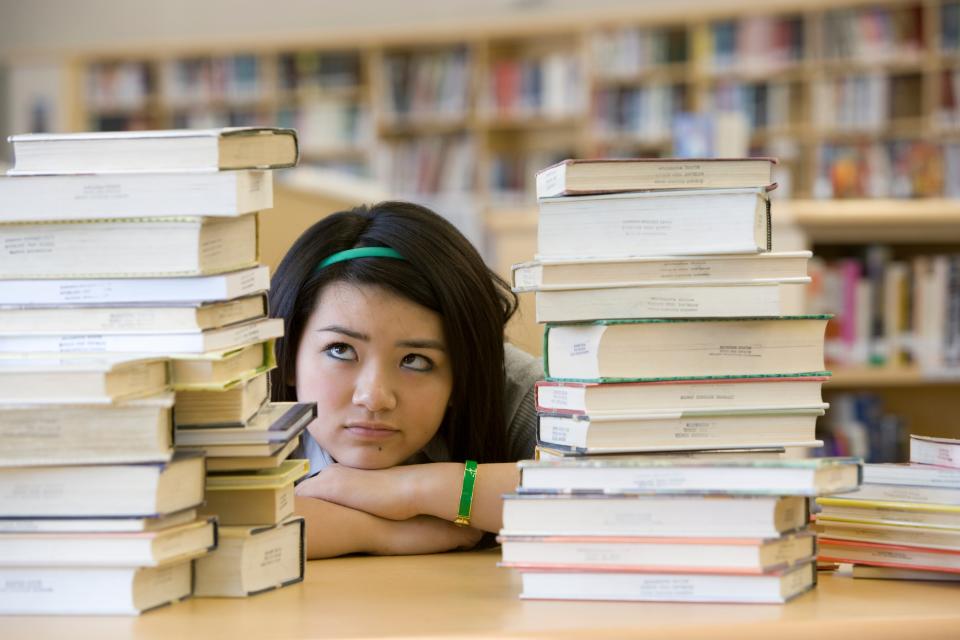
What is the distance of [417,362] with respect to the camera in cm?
143

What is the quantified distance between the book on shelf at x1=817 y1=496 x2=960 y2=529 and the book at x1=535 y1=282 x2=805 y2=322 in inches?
6.9

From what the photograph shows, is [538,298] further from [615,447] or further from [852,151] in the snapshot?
[852,151]

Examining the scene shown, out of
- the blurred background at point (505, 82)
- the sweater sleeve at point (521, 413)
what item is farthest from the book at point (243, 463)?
the blurred background at point (505, 82)

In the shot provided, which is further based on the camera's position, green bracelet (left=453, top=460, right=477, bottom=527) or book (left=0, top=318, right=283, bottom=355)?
green bracelet (left=453, top=460, right=477, bottom=527)

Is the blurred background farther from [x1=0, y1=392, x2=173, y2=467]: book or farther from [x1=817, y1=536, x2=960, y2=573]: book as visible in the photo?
[x1=0, y1=392, x2=173, y2=467]: book

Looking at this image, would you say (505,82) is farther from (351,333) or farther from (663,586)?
(663,586)

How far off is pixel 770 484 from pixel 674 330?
17 centimetres

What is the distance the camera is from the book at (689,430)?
0.97 m

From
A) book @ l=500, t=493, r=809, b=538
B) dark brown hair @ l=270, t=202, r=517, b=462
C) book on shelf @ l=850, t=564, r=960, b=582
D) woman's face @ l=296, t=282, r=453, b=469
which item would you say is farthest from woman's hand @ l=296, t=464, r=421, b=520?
book on shelf @ l=850, t=564, r=960, b=582

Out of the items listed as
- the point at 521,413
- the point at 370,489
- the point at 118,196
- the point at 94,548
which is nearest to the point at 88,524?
the point at 94,548

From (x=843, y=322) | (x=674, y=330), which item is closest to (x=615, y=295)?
(x=674, y=330)

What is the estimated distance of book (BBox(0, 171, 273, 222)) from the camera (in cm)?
92

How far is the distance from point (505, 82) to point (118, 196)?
5395mm

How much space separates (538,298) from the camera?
1.02m
